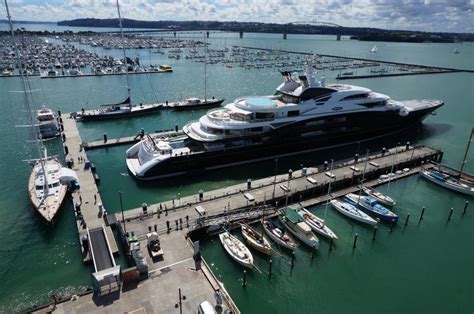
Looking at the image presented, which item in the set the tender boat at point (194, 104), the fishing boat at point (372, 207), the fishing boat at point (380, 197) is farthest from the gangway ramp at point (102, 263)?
the tender boat at point (194, 104)

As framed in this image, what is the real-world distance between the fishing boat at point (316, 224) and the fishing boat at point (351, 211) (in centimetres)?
343

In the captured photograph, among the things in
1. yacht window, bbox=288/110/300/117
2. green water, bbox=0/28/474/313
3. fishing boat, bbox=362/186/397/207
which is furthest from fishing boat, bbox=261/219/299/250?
yacht window, bbox=288/110/300/117

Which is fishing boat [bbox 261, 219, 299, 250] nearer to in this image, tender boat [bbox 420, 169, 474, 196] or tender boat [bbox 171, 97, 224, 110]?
tender boat [bbox 420, 169, 474, 196]

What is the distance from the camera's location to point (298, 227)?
3034 cm

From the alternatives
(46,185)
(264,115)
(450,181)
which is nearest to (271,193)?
(264,115)

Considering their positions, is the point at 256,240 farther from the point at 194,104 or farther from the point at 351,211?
the point at 194,104

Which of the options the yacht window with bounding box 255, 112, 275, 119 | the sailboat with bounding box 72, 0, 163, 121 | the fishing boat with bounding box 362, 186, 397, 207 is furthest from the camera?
the sailboat with bounding box 72, 0, 163, 121

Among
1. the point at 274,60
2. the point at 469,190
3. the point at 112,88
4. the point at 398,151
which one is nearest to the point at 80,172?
the point at 398,151

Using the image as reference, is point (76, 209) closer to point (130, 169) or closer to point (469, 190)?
point (130, 169)

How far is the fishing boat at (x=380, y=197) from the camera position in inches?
1423

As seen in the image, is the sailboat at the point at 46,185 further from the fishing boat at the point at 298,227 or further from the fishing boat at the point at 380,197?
the fishing boat at the point at 380,197

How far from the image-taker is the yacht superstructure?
139 feet

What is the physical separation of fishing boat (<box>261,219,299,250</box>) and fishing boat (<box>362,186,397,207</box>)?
12496mm

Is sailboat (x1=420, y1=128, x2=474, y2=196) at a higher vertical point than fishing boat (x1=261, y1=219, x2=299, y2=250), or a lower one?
higher
